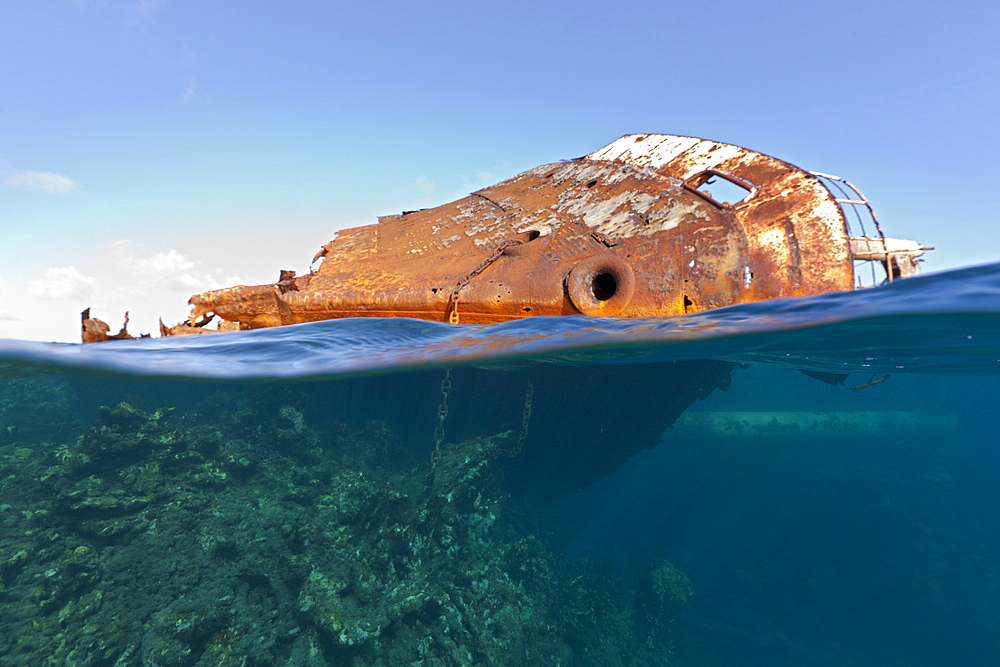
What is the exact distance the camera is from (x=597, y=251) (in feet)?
23.5

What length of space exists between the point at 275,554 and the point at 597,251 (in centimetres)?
782

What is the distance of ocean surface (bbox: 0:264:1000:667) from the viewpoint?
6.94m

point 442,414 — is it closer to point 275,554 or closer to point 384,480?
point 384,480

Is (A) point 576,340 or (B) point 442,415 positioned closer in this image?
(A) point 576,340

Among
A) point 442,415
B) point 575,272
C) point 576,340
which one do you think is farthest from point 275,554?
point 575,272

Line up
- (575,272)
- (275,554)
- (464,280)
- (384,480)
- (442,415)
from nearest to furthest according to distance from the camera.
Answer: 1. (575,272)
2. (464,280)
3. (275,554)
4. (442,415)
5. (384,480)

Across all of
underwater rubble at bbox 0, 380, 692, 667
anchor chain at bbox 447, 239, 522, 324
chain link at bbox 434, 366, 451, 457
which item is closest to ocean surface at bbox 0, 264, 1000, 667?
underwater rubble at bbox 0, 380, 692, 667

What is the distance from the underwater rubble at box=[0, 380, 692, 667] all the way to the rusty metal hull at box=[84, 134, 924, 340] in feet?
10.1

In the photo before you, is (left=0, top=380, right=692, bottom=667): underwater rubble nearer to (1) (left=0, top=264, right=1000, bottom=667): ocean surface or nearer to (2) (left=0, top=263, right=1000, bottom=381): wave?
(1) (left=0, top=264, right=1000, bottom=667): ocean surface

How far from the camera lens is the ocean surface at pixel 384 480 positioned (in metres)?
6.94

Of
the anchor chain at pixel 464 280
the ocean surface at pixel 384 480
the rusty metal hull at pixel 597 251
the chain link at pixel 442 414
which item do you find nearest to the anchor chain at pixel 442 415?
the chain link at pixel 442 414

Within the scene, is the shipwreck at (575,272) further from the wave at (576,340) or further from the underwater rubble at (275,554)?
the underwater rubble at (275,554)

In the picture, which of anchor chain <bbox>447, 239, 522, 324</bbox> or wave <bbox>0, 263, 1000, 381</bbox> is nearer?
wave <bbox>0, 263, 1000, 381</bbox>

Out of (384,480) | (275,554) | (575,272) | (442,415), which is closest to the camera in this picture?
(575,272)
